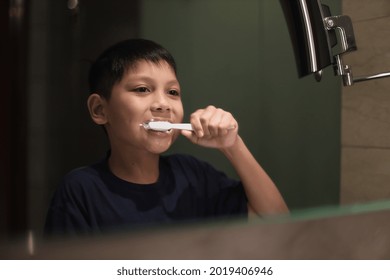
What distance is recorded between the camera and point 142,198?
1.68 ft

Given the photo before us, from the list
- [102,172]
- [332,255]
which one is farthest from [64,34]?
[332,255]

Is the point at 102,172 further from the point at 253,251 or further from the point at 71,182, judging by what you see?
the point at 253,251

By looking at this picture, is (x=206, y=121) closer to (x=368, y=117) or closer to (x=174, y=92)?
(x=174, y=92)

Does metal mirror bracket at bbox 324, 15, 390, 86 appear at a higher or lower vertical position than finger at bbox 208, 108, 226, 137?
higher

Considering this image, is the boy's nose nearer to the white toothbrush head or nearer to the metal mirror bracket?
the white toothbrush head

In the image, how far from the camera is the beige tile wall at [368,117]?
543mm

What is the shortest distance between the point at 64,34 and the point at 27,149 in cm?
14

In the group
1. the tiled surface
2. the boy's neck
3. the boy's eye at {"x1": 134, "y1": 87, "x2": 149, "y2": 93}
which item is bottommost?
the tiled surface

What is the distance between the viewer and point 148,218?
0.51 meters

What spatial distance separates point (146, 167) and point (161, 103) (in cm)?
8

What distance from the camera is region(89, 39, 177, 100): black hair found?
1.60 feet

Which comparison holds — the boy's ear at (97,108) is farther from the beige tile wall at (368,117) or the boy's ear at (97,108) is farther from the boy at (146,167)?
the beige tile wall at (368,117)

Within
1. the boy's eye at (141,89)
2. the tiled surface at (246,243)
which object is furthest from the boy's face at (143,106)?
the tiled surface at (246,243)

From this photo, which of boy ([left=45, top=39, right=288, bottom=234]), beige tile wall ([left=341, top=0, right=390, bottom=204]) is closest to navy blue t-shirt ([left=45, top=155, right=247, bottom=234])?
boy ([left=45, top=39, right=288, bottom=234])
